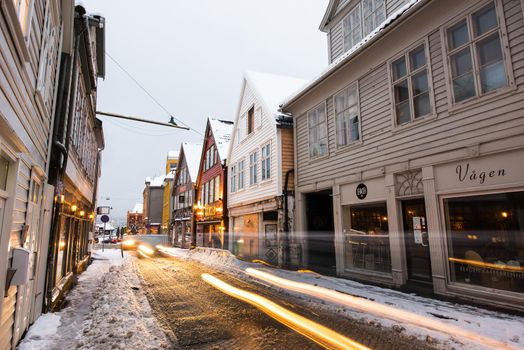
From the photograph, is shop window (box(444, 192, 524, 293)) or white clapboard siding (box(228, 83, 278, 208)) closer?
shop window (box(444, 192, 524, 293))

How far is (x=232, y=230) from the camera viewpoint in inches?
894

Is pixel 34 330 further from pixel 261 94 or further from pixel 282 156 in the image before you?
pixel 261 94

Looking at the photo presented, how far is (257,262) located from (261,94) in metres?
9.23

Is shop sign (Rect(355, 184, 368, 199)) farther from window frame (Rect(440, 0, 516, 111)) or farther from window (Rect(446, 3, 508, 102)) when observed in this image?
window (Rect(446, 3, 508, 102))

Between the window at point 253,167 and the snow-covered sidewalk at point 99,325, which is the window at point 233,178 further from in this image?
the snow-covered sidewalk at point 99,325

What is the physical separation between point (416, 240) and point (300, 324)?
4.64m

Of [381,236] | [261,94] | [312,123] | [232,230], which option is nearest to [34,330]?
[381,236]

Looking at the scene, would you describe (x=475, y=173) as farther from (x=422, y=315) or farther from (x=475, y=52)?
(x=422, y=315)

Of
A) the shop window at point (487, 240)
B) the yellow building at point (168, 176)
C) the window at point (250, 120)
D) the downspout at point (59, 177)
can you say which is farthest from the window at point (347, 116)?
the yellow building at point (168, 176)

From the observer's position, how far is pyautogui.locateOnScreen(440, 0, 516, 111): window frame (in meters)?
7.22

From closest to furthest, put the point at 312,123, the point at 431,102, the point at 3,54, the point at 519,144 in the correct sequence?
the point at 3,54
the point at 519,144
the point at 431,102
the point at 312,123

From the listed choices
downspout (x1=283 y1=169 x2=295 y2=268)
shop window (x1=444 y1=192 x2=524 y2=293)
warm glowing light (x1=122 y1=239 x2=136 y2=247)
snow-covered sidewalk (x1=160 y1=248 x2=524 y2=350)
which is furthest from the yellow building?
shop window (x1=444 y1=192 x2=524 y2=293)

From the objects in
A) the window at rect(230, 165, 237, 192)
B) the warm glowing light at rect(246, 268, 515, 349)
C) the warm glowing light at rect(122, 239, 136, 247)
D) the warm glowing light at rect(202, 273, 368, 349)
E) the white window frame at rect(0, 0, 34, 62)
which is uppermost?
the window at rect(230, 165, 237, 192)

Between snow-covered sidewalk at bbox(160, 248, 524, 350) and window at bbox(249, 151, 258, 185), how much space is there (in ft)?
31.3
